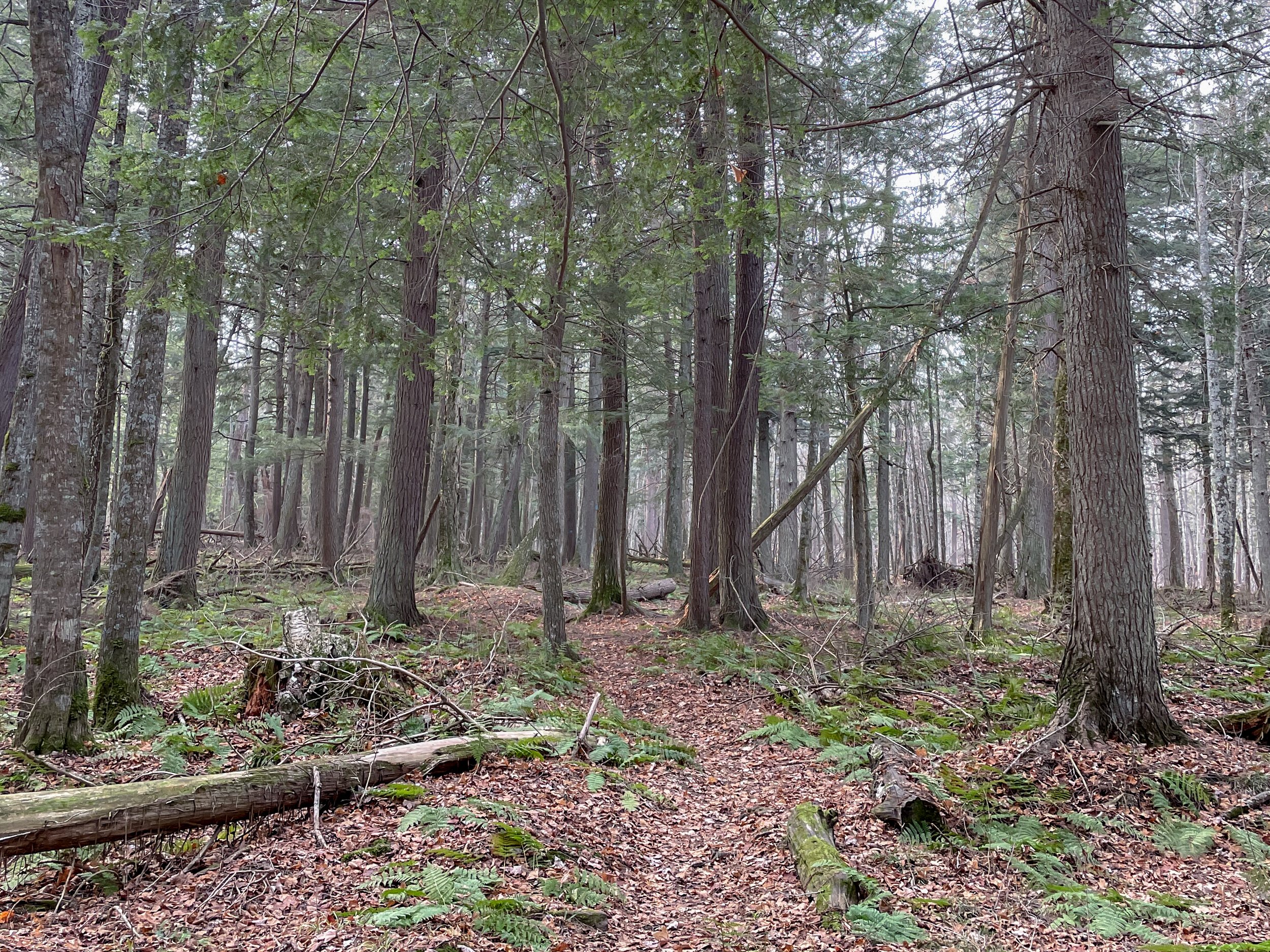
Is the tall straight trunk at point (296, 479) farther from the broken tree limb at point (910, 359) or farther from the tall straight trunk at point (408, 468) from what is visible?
the broken tree limb at point (910, 359)

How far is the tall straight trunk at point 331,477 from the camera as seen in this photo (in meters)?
15.8

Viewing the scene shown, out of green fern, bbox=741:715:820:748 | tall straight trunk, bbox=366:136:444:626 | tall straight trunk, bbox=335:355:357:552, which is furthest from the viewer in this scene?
tall straight trunk, bbox=335:355:357:552

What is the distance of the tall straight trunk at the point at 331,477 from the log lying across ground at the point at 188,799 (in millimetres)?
11209

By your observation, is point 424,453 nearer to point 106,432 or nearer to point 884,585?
point 106,432

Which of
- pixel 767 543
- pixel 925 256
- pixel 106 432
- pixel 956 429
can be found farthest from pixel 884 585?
pixel 956 429

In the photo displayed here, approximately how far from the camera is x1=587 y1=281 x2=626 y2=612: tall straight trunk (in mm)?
12578

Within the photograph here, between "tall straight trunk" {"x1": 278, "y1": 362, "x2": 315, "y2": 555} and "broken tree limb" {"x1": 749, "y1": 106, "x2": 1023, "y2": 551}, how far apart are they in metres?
12.6

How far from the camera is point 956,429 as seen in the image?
114 ft

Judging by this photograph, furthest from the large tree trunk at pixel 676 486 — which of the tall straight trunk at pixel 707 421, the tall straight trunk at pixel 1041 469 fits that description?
the tall straight trunk at pixel 1041 469

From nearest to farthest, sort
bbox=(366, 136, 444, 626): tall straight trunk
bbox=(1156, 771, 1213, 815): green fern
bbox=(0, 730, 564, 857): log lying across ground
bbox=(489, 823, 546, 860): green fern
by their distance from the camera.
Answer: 1. bbox=(0, 730, 564, 857): log lying across ground
2. bbox=(489, 823, 546, 860): green fern
3. bbox=(1156, 771, 1213, 815): green fern
4. bbox=(366, 136, 444, 626): tall straight trunk

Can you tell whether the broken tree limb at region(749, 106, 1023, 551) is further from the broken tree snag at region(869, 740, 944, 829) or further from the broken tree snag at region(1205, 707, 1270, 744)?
the broken tree snag at region(1205, 707, 1270, 744)

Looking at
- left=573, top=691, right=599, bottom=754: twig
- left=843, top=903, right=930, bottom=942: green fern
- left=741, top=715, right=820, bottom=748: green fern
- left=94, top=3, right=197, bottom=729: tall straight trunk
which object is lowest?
left=843, top=903, right=930, bottom=942: green fern

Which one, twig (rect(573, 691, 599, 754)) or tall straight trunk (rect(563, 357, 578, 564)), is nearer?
twig (rect(573, 691, 599, 754))

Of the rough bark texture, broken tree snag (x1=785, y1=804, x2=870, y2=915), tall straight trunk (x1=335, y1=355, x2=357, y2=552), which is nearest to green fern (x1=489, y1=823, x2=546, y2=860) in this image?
broken tree snag (x1=785, y1=804, x2=870, y2=915)
